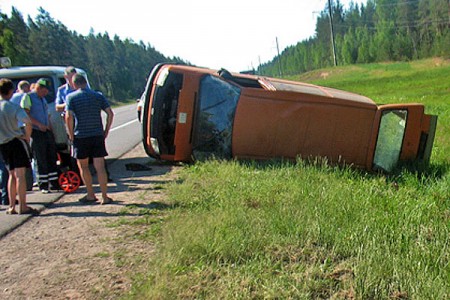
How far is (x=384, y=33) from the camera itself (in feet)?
293

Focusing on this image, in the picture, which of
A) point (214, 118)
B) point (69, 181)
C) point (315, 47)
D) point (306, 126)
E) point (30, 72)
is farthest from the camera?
point (315, 47)

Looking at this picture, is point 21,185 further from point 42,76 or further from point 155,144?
point 42,76

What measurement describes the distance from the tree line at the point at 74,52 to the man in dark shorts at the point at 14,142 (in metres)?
33.2

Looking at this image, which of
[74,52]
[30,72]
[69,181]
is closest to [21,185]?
[69,181]

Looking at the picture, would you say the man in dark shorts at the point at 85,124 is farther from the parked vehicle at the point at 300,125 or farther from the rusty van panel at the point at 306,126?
the rusty van panel at the point at 306,126

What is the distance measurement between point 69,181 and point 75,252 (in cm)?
300

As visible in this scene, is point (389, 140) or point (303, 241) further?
point (389, 140)

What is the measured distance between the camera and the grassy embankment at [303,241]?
9.08 feet

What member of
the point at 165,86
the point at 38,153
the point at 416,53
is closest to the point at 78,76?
the point at 38,153

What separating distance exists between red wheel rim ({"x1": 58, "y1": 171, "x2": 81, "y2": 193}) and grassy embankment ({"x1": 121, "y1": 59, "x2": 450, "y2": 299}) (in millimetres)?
1983

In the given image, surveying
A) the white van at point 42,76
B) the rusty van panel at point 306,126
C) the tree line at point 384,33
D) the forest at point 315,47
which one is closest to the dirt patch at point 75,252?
the rusty van panel at point 306,126

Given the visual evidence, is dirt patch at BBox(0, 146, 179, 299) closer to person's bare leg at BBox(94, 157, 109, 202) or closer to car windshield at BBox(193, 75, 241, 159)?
person's bare leg at BBox(94, 157, 109, 202)

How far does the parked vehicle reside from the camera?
6.89m

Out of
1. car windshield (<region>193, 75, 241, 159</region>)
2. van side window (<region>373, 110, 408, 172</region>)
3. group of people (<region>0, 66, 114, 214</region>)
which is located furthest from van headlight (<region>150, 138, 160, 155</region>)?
van side window (<region>373, 110, 408, 172</region>)
